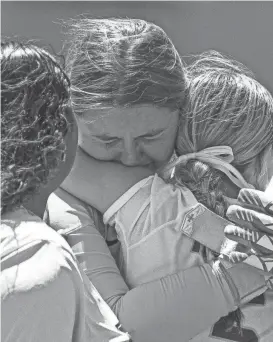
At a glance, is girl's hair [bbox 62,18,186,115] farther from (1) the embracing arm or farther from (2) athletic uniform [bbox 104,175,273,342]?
(1) the embracing arm

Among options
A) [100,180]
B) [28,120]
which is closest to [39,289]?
[28,120]

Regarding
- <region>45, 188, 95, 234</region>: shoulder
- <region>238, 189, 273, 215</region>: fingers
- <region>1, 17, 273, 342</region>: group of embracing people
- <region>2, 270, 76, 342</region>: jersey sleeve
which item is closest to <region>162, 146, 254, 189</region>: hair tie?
<region>1, 17, 273, 342</region>: group of embracing people

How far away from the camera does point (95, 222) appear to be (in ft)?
4.38

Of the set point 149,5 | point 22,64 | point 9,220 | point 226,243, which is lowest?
point 149,5

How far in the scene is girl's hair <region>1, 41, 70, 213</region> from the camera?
0.99 meters

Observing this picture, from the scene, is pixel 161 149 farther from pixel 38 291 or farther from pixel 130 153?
pixel 38 291

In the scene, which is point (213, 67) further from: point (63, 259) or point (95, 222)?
point (63, 259)

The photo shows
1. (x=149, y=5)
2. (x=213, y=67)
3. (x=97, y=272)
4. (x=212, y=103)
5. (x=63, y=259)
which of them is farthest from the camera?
(x=149, y=5)

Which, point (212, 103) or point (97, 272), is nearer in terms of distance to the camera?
point (97, 272)

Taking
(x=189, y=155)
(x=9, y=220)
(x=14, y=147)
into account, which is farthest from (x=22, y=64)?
(x=189, y=155)

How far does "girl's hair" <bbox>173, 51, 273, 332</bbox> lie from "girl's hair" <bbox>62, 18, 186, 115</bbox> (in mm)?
48

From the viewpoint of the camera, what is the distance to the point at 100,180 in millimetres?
1347

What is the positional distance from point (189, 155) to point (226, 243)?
0.20 metres

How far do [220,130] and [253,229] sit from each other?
239mm
